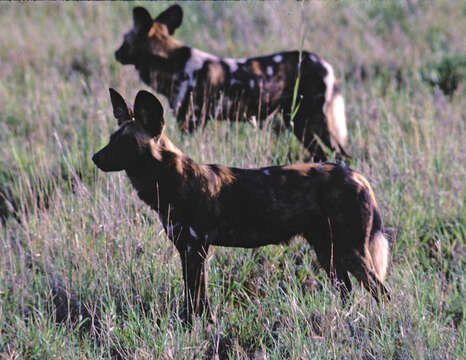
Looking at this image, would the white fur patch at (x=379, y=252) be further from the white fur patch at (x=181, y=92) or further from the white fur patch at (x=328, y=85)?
Answer: the white fur patch at (x=181, y=92)

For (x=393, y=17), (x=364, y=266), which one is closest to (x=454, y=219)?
(x=364, y=266)

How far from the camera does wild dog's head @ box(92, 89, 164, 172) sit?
271cm

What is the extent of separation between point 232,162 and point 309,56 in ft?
4.85

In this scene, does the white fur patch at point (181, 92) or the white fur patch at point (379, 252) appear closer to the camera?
the white fur patch at point (379, 252)

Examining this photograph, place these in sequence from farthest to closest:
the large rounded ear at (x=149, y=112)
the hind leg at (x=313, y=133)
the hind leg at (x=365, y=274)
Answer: the hind leg at (x=313, y=133) → the hind leg at (x=365, y=274) → the large rounded ear at (x=149, y=112)

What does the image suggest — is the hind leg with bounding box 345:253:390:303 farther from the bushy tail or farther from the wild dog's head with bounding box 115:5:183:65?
the wild dog's head with bounding box 115:5:183:65

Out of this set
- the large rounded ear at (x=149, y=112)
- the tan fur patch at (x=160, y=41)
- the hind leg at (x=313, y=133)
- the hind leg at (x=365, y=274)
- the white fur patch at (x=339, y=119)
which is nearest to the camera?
the large rounded ear at (x=149, y=112)

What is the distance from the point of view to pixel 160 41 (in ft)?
16.8

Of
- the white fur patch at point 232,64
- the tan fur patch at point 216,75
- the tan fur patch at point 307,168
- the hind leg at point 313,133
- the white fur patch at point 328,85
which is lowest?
the hind leg at point 313,133

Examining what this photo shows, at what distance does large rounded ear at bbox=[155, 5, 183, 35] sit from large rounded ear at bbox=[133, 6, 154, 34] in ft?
0.71

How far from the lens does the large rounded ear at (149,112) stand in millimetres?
2696

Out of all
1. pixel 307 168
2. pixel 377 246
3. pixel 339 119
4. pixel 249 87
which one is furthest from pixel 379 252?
pixel 249 87

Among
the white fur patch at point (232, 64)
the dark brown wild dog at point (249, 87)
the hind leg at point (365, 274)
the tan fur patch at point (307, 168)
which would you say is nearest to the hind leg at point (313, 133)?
the dark brown wild dog at point (249, 87)

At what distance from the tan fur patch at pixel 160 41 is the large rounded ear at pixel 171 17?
0.31 ft
